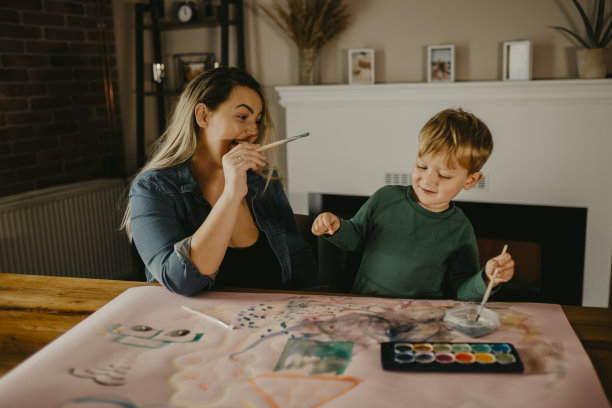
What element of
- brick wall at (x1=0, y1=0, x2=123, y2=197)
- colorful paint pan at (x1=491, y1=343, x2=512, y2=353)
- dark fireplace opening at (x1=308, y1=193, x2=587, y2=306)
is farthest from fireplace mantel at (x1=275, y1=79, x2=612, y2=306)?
colorful paint pan at (x1=491, y1=343, x2=512, y2=353)

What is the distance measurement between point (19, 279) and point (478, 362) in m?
1.13

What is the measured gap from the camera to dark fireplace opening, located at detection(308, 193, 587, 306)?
8.02 ft

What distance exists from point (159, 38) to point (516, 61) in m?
2.03

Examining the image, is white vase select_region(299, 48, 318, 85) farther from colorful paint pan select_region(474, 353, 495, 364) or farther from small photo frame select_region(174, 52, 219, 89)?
colorful paint pan select_region(474, 353, 495, 364)

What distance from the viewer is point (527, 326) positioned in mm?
950

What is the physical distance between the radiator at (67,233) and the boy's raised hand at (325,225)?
202cm

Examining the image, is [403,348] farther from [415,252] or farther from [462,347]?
[415,252]

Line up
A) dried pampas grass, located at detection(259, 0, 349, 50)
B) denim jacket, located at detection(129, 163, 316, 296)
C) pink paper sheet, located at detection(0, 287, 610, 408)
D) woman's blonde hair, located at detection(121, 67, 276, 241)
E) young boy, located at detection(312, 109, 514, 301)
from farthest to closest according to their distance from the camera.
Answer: dried pampas grass, located at detection(259, 0, 349, 50) → woman's blonde hair, located at detection(121, 67, 276, 241) → young boy, located at detection(312, 109, 514, 301) → denim jacket, located at detection(129, 163, 316, 296) → pink paper sheet, located at detection(0, 287, 610, 408)

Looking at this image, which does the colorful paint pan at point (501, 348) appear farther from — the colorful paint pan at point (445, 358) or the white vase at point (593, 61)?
the white vase at point (593, 61)

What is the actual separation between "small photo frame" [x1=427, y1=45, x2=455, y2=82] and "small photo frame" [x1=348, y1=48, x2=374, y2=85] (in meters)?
0.29

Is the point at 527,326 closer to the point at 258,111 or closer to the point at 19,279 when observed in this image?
the point at 258,111

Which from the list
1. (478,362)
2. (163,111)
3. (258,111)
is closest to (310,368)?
(478,362)

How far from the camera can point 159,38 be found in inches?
126

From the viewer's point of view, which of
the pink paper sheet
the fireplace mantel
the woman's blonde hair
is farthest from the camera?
the fireplace mantel
